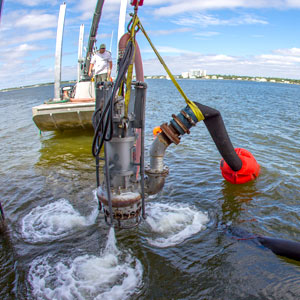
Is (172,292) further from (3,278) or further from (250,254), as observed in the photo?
(3,278)

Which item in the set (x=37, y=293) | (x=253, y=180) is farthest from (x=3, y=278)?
(x=253, y=180)

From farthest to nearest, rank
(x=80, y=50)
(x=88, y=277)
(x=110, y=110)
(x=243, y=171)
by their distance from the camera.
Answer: (x=80, y=50) < (x=243, y=171) < (x=88, y=277) < (x=110, y=110)

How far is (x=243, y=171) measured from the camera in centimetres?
677

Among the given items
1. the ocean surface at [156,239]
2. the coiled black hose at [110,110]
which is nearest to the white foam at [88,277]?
the ocean surface at [156,239]

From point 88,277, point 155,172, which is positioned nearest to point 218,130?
point 155,172

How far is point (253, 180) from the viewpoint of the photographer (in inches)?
300

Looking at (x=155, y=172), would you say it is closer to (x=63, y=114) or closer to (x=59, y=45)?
(x=63, y=114)

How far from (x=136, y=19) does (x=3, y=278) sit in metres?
4.15

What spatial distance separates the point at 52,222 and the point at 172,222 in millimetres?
2418

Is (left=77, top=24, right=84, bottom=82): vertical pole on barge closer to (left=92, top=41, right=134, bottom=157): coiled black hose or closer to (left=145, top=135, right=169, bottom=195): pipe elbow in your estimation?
(left=145, top=135, right=169, bottom=195): pipe elbow

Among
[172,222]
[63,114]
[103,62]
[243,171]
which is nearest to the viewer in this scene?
[172,222]

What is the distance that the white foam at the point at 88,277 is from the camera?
150 inches

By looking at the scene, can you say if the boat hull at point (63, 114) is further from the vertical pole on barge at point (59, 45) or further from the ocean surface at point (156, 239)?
the vertical pole on barge at point (59, 45)

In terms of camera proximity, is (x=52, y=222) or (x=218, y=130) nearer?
(x=218, y=130)
